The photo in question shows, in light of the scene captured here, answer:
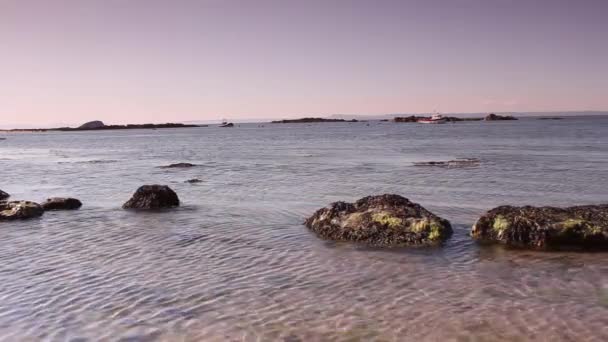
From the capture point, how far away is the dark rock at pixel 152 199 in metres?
17.6

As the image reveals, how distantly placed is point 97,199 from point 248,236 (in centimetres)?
990

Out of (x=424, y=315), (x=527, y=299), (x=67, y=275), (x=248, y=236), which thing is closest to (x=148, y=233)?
(x=248, y=236)

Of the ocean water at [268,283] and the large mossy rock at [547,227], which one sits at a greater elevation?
the large mossy rock at [547,227]

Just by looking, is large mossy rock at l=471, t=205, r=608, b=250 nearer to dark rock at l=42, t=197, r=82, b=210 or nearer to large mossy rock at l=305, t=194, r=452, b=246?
large mossy rock at l=305, t=194, r=452, b=246

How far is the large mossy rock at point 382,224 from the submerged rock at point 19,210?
29.4ft

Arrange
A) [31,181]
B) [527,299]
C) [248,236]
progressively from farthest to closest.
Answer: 1. [31,181]
2. [248,236]
3. [527,299]

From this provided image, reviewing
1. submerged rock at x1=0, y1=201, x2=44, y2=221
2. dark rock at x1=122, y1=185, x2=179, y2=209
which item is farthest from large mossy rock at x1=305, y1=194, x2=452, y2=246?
submerged rock at x1=0, y1=201, x2=44, y2=221

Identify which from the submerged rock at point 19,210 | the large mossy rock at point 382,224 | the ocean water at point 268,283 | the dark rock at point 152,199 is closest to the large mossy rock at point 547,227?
the ocean water at point 268,283

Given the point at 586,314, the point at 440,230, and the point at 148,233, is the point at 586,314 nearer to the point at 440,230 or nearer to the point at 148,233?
the point at 440,230

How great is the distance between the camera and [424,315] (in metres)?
7.61

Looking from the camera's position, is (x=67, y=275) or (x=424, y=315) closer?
(x=424, y=315)

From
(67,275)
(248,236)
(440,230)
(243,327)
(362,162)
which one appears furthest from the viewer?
(362,162)

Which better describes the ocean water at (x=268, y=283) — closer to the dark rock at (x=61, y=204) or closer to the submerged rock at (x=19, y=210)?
the dark rock at (x=61, y=204)

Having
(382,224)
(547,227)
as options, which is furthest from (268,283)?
(547,227)
